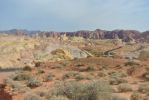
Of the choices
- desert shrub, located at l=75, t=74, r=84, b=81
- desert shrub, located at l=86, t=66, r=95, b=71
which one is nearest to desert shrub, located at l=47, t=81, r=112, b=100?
desert shrub, located at l=75, t=74, r=84, b=81

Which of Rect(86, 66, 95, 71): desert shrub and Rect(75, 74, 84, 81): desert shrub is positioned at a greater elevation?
Rect(75, 74, 84, 81): desert shrub

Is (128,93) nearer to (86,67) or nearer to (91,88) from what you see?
(91,88)

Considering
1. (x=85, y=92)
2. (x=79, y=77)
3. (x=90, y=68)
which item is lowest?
(x=90, y=68)

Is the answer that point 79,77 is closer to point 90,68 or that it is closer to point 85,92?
point 90,68

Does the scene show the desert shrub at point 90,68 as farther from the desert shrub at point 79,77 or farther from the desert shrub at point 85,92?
the desert shrub at point 85,92

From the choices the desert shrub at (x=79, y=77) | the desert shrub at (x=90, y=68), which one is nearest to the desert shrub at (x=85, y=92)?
the desert shrub at (x=79, y=77)

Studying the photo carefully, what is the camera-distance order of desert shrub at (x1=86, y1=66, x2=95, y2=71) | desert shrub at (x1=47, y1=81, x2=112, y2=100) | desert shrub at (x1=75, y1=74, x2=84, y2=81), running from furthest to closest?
desert shrub at (x1=86, y1=66, x2=95, y2=71)
desert shrub at (x1=75, y1=74, x2=84, y2=81)
desert shrub at (x1=47, y1=81, x2=112, y2=100)

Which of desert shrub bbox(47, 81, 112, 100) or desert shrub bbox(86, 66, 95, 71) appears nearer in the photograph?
desert shrub bbox(47, 81, 112, 100)

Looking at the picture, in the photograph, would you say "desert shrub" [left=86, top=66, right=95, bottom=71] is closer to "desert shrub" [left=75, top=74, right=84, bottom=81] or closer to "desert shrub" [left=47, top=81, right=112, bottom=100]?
"desert shrub" [left=75, top=74, right=84, bottom=81]

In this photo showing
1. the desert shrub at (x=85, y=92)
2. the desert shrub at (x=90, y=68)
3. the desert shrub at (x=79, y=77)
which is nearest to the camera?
the desert shrub at (x=85, y=92)

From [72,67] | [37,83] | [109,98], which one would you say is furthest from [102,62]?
[109,98]

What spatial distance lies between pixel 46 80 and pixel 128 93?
10.7 m

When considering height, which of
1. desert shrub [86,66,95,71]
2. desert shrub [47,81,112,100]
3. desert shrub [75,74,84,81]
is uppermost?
desert shrub [47,81,112,100]

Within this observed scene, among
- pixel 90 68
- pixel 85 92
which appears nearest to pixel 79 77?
pixel 90 68
